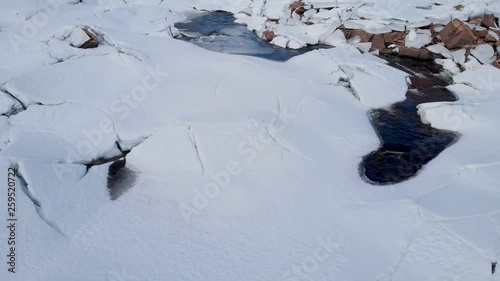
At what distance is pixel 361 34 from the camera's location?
26.0 feet

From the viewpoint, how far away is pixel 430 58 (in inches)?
295

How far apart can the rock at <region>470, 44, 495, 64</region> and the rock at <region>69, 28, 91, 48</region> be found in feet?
20.9

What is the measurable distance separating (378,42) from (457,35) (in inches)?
53.2

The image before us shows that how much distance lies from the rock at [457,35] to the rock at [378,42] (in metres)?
1.04

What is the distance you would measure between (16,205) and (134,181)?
1045 millimetres

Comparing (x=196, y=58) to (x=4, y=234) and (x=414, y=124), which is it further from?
(x=4, y=234)

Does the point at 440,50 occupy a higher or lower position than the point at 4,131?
higher

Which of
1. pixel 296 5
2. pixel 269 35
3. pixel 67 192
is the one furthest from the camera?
pixel 296 5

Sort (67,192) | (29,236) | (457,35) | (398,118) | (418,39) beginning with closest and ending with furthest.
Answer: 1. (29,236)
2. (67,192)
3. (398,118)
4. (457,35)
5. (418,39)

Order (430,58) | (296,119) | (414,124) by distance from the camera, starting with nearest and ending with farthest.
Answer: (296,119) → (414,124) → (430,58)

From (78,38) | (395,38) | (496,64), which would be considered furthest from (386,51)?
(78,38)

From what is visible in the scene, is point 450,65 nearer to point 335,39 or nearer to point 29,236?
point 335,39

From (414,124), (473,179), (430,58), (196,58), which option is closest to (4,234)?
(196,58)

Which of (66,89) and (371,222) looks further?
(66,89)
